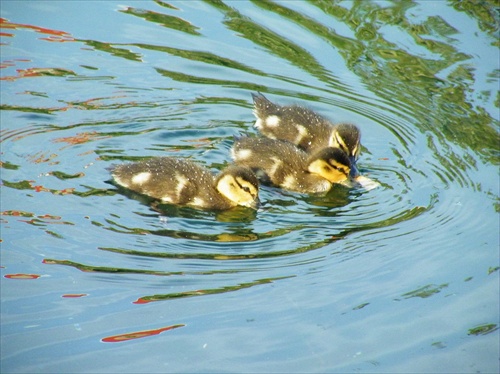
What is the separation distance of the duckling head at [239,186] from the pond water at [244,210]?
77 mm

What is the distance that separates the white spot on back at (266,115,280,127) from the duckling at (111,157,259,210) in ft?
2.88

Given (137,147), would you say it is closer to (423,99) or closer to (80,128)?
(80,128)

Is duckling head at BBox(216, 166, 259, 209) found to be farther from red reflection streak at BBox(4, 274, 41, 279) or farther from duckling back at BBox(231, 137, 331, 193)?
red reflection streak at BBox(4, 274, 41, 279)

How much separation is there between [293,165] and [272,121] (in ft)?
1.77

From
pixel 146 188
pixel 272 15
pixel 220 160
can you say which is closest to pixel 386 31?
pixel 272 15

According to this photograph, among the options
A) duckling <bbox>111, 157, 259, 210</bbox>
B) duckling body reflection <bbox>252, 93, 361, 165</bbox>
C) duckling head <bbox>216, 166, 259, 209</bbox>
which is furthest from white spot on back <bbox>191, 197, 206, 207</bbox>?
duckling body reflection <bbox>252, 93, 361, 165</bbox>

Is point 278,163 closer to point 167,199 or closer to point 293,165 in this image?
point 293,165

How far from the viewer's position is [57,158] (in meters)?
5.21

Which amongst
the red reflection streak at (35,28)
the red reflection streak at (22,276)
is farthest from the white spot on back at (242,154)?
the red reflection streak at (35,28)

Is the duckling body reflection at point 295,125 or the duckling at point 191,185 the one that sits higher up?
the duckling body reflection at point 295,125

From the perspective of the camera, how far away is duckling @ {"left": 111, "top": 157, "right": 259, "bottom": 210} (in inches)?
191

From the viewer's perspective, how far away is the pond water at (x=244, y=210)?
3.61m

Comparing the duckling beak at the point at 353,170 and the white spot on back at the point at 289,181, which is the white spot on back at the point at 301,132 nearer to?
the duckling beak at the point at 353,170

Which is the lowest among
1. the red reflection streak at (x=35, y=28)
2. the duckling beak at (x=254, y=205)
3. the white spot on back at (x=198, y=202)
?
the red reflection streak at (x=35, y=28)
